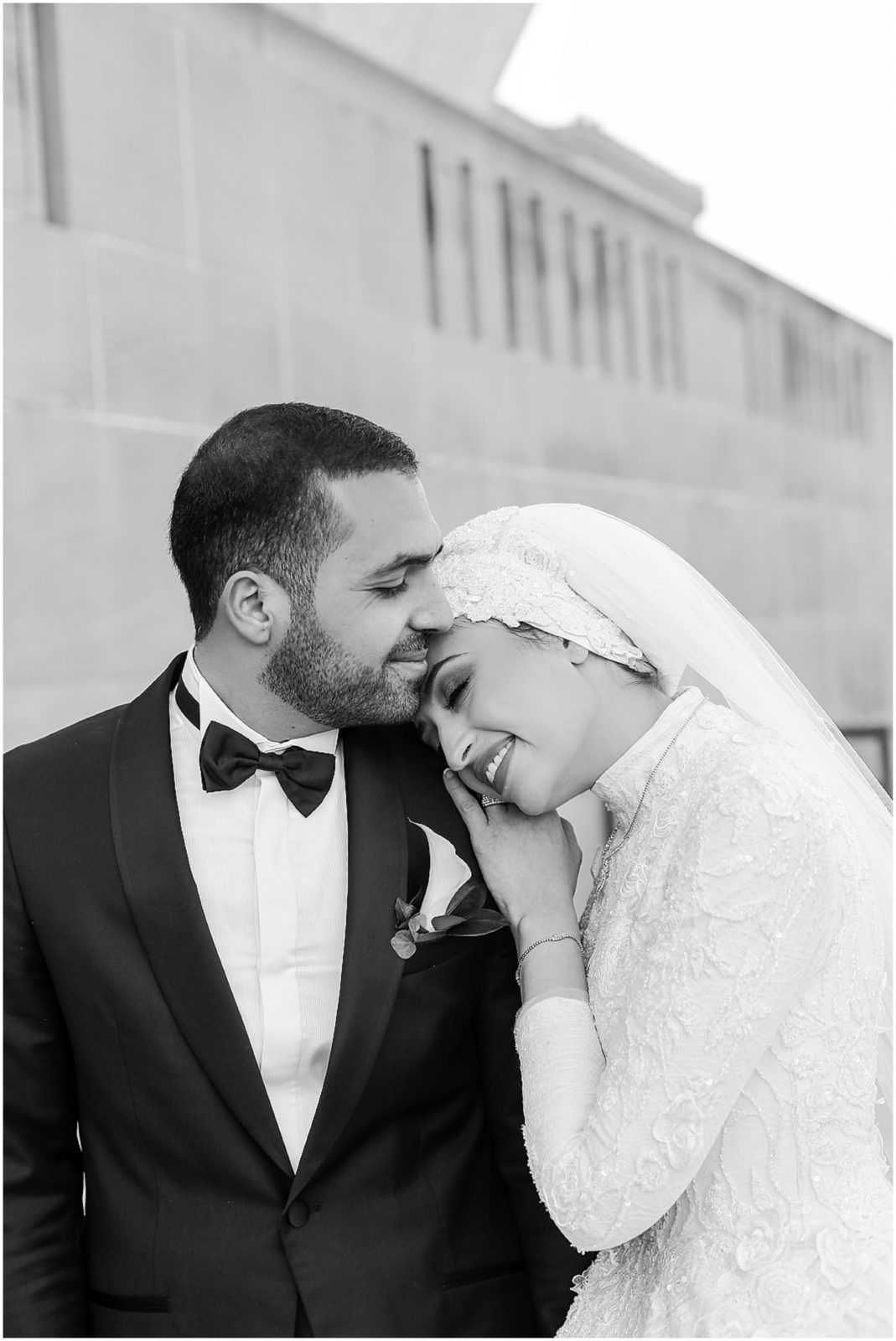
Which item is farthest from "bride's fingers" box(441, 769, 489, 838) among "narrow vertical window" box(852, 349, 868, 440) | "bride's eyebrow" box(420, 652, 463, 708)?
"narrow vertical window" box(852, 349, 868, 440)

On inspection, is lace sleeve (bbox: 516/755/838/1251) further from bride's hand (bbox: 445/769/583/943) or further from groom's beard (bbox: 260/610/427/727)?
groom's beard (bbox: 260/610/427/727)

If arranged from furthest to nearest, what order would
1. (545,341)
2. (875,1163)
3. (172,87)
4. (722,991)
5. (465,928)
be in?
1. (545,341)
2. (172,87)
3. (465,928)
4. (875,1163)
5. (722,991)

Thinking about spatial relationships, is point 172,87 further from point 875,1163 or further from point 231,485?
point 875,1163

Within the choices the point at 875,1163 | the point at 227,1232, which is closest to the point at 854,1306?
the point at 875,1163

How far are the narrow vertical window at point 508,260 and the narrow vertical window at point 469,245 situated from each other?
26 centimetres

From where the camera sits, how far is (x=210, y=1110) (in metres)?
1.96

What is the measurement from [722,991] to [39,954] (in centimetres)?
102

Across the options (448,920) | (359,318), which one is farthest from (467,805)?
(359,318)

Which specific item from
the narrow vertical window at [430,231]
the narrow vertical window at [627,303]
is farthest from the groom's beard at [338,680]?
the narrow vertical window at [627,303]

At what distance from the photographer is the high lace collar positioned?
212 cm

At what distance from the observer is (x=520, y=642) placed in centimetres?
210

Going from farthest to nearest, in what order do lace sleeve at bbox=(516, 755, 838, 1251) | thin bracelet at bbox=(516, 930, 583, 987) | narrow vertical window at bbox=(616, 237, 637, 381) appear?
narrow vertical window at bbox=(616, 237, 637, 381)
thin bracelet at bbox=(516, 930, 583, 987)
lace sleeve at bbox=(516, 755, 838, 1251)

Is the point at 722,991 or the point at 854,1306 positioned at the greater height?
the point at 722,991

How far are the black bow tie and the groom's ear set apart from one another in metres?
0.15
